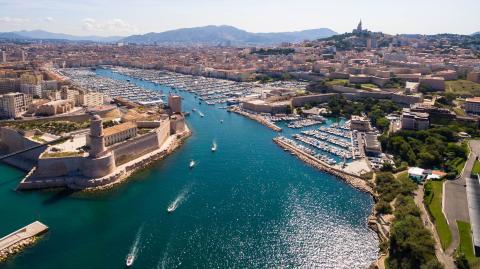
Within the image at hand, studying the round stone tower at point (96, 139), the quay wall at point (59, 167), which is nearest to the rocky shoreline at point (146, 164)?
the quay wall at point (59, 167)

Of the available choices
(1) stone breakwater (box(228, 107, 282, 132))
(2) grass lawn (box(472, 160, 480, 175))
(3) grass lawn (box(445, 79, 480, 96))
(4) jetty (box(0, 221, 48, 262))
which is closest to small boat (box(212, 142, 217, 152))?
(1) stone breakwater (box(228, 107, 282, 132))

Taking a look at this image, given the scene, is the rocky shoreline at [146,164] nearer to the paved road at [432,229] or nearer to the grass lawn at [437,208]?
the paved road at [432,229]

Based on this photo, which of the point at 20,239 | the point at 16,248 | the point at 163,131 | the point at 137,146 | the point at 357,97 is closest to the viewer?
the point at 16,248

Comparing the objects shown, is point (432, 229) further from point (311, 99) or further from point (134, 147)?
point (311, 99)

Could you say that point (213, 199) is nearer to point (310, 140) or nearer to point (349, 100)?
point (310, 140)

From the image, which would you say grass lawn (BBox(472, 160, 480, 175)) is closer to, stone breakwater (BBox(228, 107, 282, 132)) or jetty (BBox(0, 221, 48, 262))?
stone breakwater (BBox(228, 107, 282, 132))

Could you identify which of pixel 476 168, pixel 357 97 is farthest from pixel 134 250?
pixel 357 97

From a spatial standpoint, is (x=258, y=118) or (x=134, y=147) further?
(x=258, y=118)
